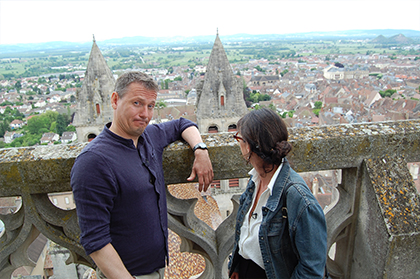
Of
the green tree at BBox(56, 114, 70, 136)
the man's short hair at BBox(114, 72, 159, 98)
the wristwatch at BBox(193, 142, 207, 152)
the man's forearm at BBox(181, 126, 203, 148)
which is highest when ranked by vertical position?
the man's short hair at BBox(114, 72, 159, 98)

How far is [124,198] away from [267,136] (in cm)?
77

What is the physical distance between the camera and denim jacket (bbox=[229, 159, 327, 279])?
155 cm

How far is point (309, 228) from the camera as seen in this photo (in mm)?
1538

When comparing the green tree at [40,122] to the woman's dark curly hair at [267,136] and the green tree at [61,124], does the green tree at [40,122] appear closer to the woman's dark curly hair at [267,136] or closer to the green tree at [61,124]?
the green tree at [61,124]

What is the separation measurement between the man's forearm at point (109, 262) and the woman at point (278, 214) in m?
0.66

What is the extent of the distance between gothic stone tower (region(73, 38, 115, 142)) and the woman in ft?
62.0

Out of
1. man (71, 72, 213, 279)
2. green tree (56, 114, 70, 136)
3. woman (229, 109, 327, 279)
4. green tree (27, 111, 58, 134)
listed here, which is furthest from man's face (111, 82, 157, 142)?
green tree (27, 111, 58, 134)

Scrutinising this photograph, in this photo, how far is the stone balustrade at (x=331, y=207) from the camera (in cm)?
206

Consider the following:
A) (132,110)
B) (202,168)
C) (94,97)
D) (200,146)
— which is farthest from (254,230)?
(94,97)

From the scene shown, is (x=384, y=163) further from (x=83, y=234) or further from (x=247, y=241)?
(x=83, y=234)

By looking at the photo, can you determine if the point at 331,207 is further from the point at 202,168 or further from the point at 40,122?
the point at 40,122

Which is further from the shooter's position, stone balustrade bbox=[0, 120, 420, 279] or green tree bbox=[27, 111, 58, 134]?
green tree bbox=[27, 111, 58, 134]

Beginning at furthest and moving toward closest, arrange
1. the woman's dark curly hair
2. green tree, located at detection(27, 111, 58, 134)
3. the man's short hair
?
green tree, located at detection(27, 111, 58, 134) < the man's short hair < the woman's dark curly hair

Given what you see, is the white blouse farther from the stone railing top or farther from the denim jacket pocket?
the stone railing top
